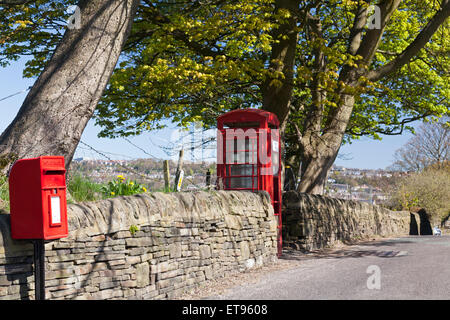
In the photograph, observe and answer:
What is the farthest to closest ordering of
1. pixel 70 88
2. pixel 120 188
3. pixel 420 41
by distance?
pixel 420 41 → pixel 120 188 → pixel 70 88

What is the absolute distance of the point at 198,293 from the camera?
20.2ft

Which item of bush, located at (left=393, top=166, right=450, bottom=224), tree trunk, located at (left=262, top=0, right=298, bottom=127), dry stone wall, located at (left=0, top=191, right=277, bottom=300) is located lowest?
bush, located at (left=393, top=166, right=450, bottom=224)

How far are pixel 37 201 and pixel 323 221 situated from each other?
8.64 metres

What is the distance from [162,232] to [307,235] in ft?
18.1

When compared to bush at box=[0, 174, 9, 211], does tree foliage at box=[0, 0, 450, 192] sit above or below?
above

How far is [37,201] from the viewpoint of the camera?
4047 millimetres

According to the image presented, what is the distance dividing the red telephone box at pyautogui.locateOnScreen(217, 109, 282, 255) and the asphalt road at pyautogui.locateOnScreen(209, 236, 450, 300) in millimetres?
1767

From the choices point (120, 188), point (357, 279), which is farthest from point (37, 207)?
point (357, 279)

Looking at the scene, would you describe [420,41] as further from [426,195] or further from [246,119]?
[426,195]

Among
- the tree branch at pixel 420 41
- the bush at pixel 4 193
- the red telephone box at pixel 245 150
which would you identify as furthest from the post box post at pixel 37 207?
the tree branch at pixel 420 41

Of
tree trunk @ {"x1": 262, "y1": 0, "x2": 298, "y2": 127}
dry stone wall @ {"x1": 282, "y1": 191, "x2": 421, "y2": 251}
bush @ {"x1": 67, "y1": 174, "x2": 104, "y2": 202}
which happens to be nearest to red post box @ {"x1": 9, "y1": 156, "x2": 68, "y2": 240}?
bush @ {"x1": 67, "y1": 174, "x2": 104, "y2": 202}

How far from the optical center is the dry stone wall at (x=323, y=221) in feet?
34.7

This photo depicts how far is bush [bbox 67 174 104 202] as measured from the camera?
6137mm

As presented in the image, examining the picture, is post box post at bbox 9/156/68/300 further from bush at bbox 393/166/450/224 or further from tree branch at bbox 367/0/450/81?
bush at bbox 393/166/450/224
